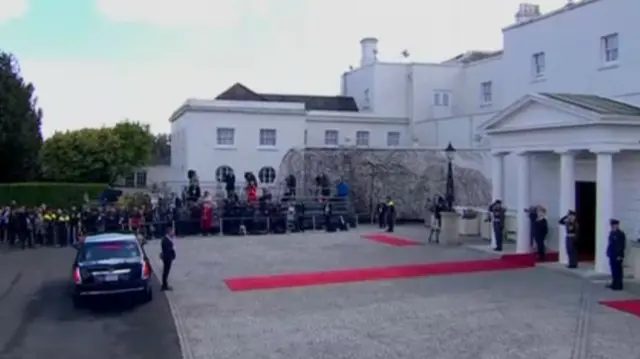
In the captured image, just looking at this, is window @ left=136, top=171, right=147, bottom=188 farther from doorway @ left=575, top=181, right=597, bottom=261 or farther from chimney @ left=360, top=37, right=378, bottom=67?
doorway @ left=575, top=181, right=597, bottom=261

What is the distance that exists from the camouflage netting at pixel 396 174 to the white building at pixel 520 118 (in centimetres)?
194

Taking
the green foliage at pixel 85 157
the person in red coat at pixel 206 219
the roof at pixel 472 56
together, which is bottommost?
the person in red coat at pixel 206 219

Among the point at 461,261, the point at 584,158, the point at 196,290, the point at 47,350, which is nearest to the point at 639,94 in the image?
the point at 584,158

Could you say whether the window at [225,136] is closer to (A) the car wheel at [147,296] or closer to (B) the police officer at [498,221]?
(B) the police officer at [498,221]

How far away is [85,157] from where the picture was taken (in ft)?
166

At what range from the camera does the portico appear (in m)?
19.6

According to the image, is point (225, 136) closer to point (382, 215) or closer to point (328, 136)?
point (328, 136)

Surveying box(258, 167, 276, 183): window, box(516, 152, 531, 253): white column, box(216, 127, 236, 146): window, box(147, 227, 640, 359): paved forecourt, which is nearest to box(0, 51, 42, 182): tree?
box(216, 127, 236, 146): window

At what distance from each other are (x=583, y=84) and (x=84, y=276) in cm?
1696

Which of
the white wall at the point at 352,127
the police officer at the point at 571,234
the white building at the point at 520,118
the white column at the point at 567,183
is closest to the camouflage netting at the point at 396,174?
the white building at the point at 520,118

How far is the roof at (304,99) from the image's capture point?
49.3 meters

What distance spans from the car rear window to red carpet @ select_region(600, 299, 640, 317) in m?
10.7

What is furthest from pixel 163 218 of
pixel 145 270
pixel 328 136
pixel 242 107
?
pixel 328 136

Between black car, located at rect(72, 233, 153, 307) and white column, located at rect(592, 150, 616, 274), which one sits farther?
white column, located at rect(592, 150, 616, 274)
